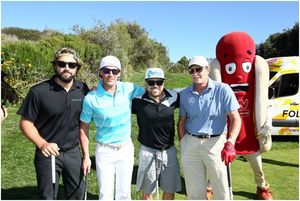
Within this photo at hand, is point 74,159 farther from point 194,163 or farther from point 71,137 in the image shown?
point 194,163

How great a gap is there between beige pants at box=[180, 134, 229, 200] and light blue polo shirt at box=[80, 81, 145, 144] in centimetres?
69

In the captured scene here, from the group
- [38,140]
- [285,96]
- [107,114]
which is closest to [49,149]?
[38,140]

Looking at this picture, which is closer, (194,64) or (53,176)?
(53,176)

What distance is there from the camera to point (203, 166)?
4188 mm

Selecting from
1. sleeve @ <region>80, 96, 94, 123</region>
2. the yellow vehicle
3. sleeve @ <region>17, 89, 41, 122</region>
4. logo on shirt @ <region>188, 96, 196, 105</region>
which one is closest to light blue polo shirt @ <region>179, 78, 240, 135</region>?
logo on shirt @ <region>188, 96, 196, 105</region>

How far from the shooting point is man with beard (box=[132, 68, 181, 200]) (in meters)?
4.14

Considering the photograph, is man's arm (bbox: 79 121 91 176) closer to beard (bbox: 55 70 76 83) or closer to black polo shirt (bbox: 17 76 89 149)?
black polo shirt (bbox: 17 76 89 149)

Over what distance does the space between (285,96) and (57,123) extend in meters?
7.16

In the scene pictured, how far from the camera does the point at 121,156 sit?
3943mm

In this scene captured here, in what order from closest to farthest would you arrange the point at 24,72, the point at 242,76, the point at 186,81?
the point at 242,76, the point at 24,72, the point at 186,81

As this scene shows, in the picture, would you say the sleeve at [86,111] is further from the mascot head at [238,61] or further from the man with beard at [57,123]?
the mascot head at [238,61]

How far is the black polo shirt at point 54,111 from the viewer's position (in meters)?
3.68

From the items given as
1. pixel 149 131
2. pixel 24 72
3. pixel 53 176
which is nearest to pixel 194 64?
pixel 149 131

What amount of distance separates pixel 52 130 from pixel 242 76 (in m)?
2.56
